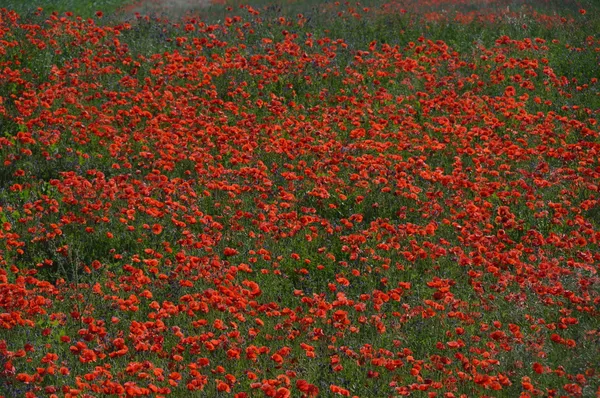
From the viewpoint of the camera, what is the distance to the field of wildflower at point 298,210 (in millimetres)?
6180

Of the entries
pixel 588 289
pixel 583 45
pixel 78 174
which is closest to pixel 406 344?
pixel 588 289

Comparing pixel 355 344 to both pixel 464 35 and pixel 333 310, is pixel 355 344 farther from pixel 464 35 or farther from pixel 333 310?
pixel 464 35

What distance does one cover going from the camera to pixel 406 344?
6570mm

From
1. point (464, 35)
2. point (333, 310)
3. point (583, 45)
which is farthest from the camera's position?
point (464, 35)

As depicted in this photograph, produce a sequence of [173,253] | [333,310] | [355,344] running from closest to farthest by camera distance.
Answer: [355,344] → [333,310] → [173,253]

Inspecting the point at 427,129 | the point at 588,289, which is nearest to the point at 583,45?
the point at 427,129

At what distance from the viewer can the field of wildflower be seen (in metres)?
6.18

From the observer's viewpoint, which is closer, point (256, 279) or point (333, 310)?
point (333, 310)

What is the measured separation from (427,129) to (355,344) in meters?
4.89

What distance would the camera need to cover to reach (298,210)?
29.3 ft

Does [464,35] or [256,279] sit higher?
[464,35]

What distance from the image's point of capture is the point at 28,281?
23.1 feet

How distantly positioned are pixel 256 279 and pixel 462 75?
5999mm

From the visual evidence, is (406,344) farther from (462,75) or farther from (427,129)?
(462,75)
